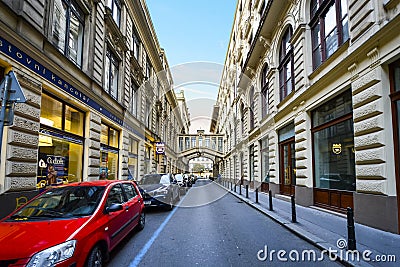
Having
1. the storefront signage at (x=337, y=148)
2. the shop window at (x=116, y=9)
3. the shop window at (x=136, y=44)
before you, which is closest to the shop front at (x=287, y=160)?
the storefront signage at (x=337, y=148)

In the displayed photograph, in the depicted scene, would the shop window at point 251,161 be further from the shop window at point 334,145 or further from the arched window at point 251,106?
the shop window at point 334,145

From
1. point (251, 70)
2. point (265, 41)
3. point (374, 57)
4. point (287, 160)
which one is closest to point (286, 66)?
point (265, 41)

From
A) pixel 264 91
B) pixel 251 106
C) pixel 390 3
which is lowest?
pixel 390 3

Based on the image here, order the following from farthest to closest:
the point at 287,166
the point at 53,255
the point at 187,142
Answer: the point at 187,142 < the point at 287,166 < the point at 53,255

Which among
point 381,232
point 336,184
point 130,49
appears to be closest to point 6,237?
point 381,232

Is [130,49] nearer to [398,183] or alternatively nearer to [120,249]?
[120,249]

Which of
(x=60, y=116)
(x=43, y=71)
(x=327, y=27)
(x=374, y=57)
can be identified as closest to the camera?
(x=374, y=57)

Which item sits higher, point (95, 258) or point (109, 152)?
point (109, 152)

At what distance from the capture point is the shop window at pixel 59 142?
910 centimetres

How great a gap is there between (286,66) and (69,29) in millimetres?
11072

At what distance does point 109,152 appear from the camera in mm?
15383

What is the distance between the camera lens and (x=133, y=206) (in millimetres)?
6793

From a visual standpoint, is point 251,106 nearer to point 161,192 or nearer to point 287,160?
point 287,160

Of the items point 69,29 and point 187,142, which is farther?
point 187,142
